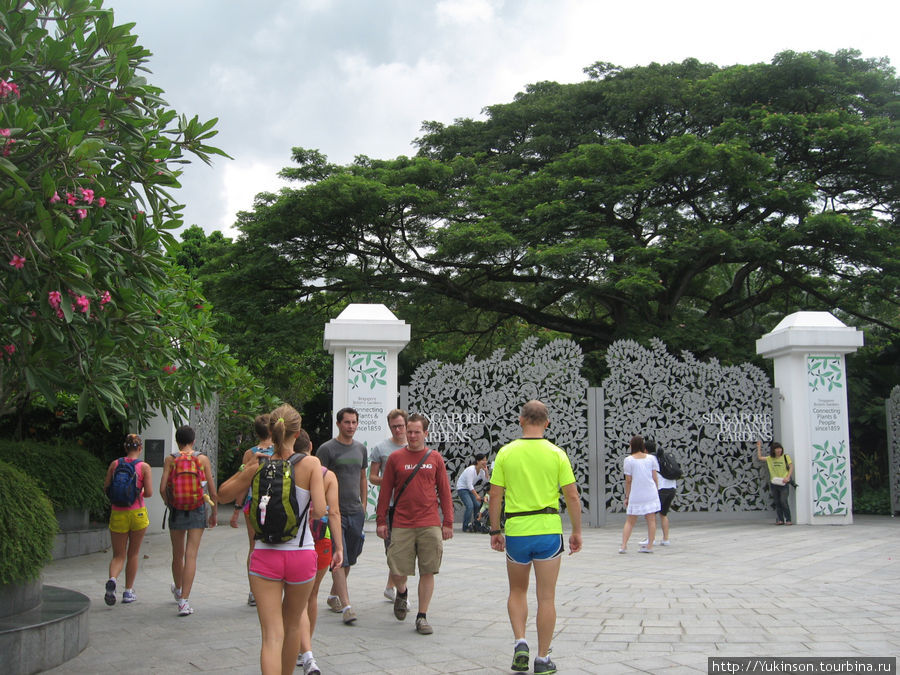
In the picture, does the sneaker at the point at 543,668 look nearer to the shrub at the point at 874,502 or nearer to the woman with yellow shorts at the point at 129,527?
the woman with yellow shorts at the point at 129,527

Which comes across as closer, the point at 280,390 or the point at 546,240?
the point at 546,240

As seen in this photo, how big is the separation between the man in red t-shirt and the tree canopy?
10191mm

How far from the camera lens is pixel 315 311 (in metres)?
19.3

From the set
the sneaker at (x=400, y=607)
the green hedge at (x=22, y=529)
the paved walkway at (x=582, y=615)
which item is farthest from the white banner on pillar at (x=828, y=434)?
the green hedge at (x=22, y=529)

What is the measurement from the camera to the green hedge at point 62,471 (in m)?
9.84

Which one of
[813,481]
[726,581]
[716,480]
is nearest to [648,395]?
[716,480]

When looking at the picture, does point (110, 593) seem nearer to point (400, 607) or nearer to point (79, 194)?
point (400, 607)

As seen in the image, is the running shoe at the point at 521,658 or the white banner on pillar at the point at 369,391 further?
the white banner on pillar at the point at 369,391

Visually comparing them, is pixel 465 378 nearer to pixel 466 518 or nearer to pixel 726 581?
pixel 466 518

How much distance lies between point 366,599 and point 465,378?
221 inches

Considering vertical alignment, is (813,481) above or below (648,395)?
below

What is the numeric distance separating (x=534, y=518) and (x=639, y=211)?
14247 mm

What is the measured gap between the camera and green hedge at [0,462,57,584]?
5.10 m

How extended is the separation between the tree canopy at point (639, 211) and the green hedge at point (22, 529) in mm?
11635
